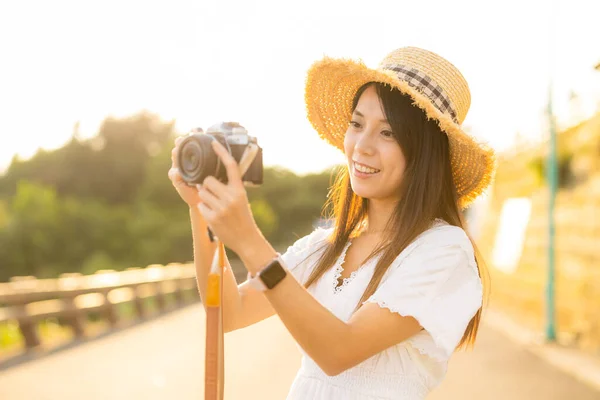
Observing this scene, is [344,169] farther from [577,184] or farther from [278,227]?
[278,227]

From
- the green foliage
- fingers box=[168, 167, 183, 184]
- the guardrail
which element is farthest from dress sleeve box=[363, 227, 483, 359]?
the green foliage

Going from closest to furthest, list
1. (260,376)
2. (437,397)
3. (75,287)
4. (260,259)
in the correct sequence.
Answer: (260,259) < (437,397) < (260,376) < (75,287)

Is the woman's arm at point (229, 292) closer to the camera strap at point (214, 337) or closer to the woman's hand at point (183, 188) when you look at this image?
the woman's hand at point (183, 188)

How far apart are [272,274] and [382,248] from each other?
646 mm

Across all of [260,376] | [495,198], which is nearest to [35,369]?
[260,376]

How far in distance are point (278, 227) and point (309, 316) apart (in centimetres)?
7456

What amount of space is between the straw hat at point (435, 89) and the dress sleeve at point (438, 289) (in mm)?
398

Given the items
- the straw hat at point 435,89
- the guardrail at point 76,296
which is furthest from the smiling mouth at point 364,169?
the guardrail at point 76,296

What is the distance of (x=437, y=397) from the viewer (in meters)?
7.86

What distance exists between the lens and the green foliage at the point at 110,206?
59438 millimetres

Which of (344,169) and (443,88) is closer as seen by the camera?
(443,88)

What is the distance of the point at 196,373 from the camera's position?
9055mm

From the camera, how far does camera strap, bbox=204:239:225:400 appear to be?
207 centimetres

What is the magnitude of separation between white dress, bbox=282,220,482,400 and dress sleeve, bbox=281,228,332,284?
28cm
